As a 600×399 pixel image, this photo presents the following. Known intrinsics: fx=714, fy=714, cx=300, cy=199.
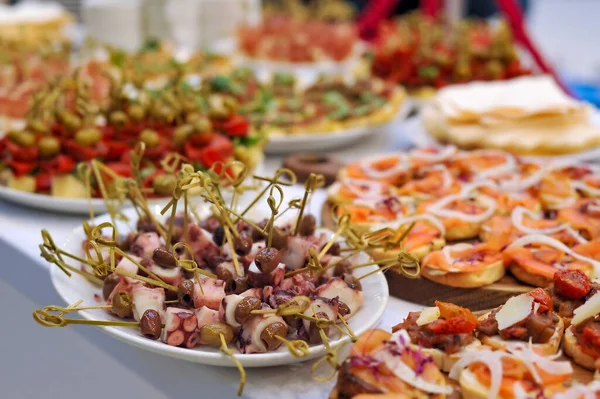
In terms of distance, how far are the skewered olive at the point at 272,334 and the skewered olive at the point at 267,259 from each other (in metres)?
0.10

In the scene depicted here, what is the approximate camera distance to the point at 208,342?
985 mm

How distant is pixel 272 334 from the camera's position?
0.96 meters

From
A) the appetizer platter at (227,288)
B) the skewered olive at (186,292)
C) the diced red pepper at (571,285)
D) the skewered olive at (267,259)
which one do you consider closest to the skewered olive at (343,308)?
the appetizer platter at (227,288)

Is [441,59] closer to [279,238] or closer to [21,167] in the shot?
[21,167]

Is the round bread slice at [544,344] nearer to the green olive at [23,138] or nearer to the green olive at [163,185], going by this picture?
the green olive at [163,185]

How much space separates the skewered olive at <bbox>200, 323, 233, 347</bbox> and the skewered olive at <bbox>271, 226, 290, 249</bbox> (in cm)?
18

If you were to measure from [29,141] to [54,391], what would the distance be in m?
0.56

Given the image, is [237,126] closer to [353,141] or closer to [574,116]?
[353,141]

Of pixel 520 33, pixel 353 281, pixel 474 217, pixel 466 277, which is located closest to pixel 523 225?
pixel 474 217

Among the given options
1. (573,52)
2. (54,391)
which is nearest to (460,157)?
(54,391)

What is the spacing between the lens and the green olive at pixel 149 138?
162 centimetres

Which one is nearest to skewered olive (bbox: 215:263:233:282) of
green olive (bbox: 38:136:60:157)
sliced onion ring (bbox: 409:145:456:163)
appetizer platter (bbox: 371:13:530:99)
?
green olive (bbox: 38:136:60:157)

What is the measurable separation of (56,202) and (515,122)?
1258 millimetres

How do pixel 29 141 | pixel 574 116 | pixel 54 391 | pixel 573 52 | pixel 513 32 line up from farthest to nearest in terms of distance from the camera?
1. pixel 573 52
2. pixel 513 32
3. pixel 574 116
4. pixel 29 141
5. pixel 54 391
